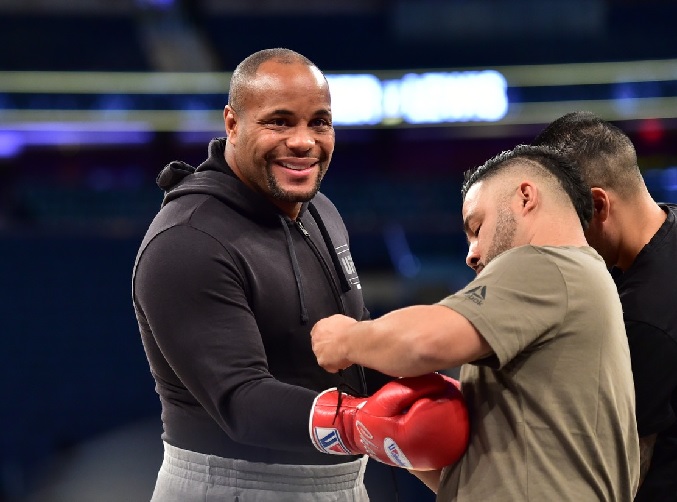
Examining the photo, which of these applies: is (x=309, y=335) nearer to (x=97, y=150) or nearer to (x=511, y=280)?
(x=511, y=280)

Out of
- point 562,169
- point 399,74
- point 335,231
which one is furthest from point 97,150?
point 562,169

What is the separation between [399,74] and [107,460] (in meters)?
4.56

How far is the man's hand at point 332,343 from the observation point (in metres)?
1.61

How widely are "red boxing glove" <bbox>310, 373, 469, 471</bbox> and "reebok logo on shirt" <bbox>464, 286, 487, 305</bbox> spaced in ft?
0.59

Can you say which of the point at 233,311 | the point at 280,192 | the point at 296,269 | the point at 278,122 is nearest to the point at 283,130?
the point at 278,122

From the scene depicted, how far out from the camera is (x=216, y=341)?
5.70 ft

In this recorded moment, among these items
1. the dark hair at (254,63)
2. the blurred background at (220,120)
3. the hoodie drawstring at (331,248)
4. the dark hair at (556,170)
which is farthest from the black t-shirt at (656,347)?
the blurred background at (220,120)

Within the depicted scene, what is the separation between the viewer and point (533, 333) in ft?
4.87

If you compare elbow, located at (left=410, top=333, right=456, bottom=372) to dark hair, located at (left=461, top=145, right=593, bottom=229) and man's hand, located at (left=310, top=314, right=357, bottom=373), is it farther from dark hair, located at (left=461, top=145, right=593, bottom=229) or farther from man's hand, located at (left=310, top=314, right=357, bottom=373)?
dark hair, located at (left=461, top=145, right=593, bottom=229)

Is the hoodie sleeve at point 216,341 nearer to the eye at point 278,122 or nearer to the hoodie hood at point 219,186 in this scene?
the hoodie hood at point 219,186

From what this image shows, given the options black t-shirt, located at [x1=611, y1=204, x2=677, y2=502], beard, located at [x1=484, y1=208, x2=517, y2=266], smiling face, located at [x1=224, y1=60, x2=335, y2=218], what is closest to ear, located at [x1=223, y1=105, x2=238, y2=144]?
smiling face, located at [x1=224, y1=60, x2=335, y2=218]

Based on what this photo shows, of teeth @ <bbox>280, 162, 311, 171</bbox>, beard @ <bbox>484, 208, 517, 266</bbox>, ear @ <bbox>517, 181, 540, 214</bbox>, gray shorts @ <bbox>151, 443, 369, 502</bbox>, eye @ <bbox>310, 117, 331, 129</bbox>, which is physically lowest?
gray shorts @ <bbox>151, 443, 369, 502</bbox>

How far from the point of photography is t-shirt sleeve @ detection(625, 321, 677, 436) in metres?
1.82

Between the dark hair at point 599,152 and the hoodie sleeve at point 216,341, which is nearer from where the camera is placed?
the hoodie sleeve at point 216,341
